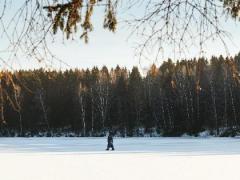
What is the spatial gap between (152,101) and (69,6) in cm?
4605

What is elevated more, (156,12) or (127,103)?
(127,103)

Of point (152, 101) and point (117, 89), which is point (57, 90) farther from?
point (152, 101)

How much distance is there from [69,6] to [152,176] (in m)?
7.75

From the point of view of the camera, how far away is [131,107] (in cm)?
4950

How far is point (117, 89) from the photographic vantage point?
52.6m

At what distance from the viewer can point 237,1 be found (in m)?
2.35

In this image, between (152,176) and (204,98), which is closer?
(152,176)

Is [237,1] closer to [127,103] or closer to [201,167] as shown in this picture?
[201,167]

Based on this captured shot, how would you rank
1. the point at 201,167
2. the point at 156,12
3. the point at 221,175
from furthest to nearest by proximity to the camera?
the point at 201,167 → the point at 221,175 → the point at 156,12

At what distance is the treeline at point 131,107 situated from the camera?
4234 centimetres

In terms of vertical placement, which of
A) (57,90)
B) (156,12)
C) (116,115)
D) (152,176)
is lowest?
(152,176)

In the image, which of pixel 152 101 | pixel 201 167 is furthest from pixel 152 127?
pixel 201 167

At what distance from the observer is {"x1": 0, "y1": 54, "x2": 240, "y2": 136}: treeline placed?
42.3 m

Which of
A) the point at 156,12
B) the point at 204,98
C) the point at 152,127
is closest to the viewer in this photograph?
the point at 156,12
